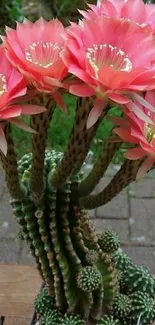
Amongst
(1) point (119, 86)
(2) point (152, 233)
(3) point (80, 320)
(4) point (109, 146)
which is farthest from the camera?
(2) point (152, 233)

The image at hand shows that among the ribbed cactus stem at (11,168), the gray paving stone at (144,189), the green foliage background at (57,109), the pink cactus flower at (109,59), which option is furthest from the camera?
the green foliage background at (57,109)

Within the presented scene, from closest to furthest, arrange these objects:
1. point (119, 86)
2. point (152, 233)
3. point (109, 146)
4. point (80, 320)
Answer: point (119, 86), point (109, 146), point (80, 320), point (152, 233)

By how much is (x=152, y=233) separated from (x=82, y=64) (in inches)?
61.0

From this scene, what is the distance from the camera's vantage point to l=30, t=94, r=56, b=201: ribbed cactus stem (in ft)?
2.19

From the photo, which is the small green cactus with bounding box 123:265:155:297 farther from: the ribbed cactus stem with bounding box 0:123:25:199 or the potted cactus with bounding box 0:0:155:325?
the ribbed cactus stem with bounding box 0:123:25:199

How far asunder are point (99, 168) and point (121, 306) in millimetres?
276

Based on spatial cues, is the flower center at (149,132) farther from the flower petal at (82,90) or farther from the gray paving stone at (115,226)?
the gray paving stone at (115,226)

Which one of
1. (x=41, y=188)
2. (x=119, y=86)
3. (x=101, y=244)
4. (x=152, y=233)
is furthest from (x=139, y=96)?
(x=152, y=233)

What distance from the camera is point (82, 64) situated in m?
0.58

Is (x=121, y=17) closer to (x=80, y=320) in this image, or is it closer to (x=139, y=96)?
(x=139, y=96)

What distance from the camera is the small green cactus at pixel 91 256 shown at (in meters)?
0.86

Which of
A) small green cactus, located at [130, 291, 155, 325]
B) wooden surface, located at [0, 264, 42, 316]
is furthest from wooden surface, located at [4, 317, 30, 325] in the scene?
small green cactus, located at [130, 291, 155, 325]

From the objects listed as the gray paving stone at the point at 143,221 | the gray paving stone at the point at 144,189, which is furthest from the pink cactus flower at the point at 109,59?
the gray paving stone at the point at 144,189

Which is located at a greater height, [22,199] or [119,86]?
[119,86]
